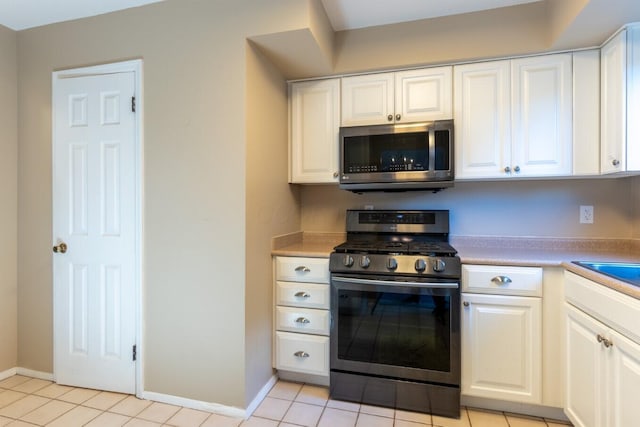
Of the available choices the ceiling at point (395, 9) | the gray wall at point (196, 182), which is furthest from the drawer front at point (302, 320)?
the ceiling at point (395, 9)

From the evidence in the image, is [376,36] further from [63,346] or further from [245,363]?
[63,346]

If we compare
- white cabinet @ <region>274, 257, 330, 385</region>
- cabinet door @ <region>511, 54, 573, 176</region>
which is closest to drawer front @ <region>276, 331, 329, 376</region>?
white cabinet @ <region>274, 257, 330, 385</region>

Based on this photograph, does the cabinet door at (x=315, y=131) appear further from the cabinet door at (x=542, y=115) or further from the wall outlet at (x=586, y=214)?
the wall outlet at (x=586, y=214)

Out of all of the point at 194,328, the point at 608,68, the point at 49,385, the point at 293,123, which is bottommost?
the point at 49,385

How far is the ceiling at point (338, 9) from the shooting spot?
187cm

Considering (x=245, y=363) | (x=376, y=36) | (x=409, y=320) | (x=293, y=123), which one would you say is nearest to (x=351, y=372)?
(x=409, y=320)

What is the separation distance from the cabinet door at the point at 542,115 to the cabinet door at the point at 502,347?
2.80ft

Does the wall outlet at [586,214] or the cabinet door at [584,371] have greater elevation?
the wall outlet at [586,214]

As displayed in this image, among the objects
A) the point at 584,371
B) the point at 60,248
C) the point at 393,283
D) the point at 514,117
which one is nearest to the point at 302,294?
the point at 393,283

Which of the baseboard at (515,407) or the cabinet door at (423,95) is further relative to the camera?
the cabinet door at (423,95)

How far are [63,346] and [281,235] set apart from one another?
5.27 ft

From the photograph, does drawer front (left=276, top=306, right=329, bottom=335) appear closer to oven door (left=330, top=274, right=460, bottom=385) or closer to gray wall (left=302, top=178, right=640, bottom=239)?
oven door (left=330, top=274, right=460, bottom=385)

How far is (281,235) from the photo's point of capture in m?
2.25

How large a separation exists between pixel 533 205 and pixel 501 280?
0.81 m
